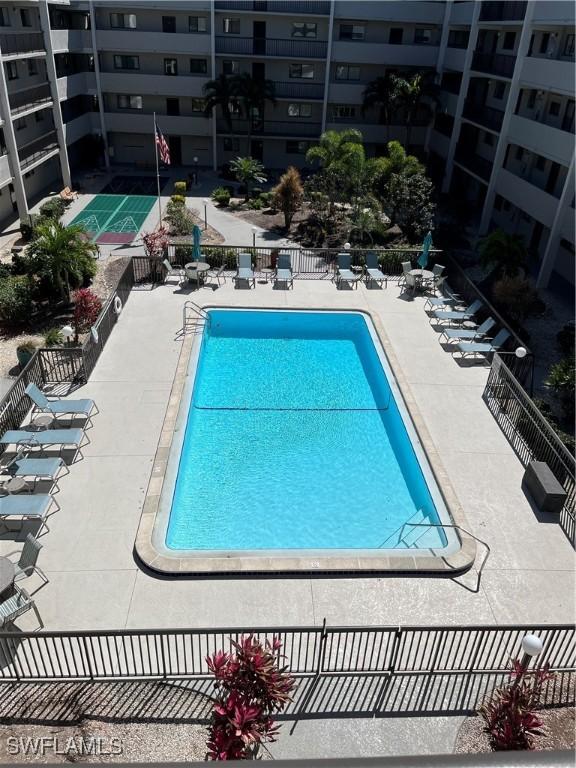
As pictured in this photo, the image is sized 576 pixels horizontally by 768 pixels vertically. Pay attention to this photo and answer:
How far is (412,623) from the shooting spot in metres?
9.78

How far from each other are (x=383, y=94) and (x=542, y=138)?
1413cm

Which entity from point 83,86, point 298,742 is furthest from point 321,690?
point 83,86

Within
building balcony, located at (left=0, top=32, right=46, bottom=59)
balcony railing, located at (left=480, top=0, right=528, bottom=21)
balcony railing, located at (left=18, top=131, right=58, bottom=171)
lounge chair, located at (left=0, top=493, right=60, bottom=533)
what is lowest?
lounge chair, located at (left=0, top=493, right=60, bottom=533)

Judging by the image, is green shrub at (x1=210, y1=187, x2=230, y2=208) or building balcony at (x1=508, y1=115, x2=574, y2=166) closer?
building balcony at (x1=508, y1=115, x2=574, y2=166)

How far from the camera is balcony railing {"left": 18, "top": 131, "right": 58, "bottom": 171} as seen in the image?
101 feet

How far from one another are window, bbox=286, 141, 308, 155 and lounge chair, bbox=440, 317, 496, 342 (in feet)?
89.6

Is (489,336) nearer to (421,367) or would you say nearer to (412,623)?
(421,367)

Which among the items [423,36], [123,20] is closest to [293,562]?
[123,20]

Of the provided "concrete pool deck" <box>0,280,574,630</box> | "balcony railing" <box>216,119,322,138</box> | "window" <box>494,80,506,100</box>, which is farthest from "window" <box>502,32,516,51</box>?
"concrete pool deck" <box>0,280,574,630</box>

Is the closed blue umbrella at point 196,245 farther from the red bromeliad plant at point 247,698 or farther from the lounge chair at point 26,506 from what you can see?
the red bromeliad plant at point 247,698

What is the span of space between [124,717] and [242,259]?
17.2 meters

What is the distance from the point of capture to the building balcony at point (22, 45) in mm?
28156

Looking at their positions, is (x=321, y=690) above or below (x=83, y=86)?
below

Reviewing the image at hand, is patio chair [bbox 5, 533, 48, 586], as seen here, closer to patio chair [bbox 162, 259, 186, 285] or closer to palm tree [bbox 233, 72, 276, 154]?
patio chair [bbox 162, 259, 186, 285]
